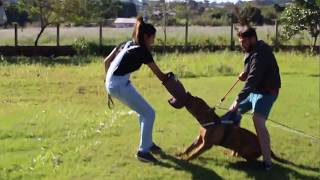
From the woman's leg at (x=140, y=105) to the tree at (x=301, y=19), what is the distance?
21.4 metres

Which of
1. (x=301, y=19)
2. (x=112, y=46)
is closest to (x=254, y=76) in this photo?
(x=301, y=19)

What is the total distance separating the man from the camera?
23.9ft

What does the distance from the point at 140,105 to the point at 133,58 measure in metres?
0.60

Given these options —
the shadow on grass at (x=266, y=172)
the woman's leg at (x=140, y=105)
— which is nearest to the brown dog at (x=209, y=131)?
the shadow on grass at (x=266, y=172)

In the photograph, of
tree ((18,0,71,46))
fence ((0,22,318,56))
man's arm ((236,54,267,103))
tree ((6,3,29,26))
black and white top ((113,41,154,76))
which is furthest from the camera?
tree ((6,3,29,26))

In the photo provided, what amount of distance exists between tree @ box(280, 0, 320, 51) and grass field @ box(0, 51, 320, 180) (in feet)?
34.3

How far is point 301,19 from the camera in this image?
94.2 feet

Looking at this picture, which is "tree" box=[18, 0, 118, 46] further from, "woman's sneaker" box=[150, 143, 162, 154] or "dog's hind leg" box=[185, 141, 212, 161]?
"dog's hind leg" box=[185, 141, 212, 161]

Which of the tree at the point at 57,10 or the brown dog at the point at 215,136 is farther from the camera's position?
the tree at the point at 57,10

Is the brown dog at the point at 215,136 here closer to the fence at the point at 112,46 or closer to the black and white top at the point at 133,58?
the black and white top at the point at 133,58

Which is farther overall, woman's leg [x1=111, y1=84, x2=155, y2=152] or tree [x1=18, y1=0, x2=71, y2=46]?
tree [x1=18, y1=0, x2=71, y2=46]

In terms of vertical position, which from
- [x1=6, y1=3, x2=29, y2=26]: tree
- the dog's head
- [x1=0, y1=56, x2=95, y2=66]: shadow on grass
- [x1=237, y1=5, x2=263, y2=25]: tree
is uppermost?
[x1=237, y1=5, x2=263, y2=25]: tree

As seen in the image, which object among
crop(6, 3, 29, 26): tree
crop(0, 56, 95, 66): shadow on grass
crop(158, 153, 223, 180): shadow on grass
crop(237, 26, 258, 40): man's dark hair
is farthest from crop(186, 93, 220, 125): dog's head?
crop(6, 3, 29, 26): tree

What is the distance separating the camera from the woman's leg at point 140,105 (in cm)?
775
